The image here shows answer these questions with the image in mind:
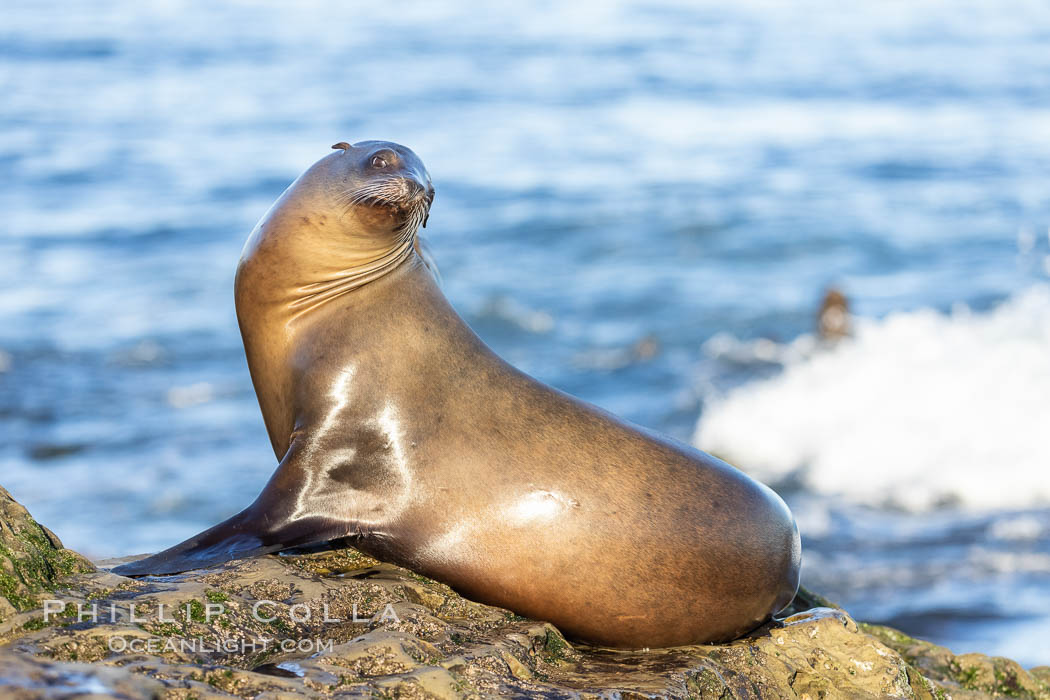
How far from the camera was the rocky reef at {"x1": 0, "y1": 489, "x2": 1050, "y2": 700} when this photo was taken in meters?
2.91

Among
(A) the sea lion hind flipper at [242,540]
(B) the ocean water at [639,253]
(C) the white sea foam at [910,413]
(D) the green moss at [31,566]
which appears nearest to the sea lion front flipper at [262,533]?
(A) the sea lion hind flipper at [242,540]

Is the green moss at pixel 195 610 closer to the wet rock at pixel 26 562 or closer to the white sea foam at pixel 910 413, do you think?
the wet rock at pixel 26 562

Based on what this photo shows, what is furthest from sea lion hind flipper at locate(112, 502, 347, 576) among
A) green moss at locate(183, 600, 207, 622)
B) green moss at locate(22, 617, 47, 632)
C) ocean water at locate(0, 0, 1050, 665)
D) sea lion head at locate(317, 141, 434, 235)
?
ocean water at locate(0, 0, 1050, 665)

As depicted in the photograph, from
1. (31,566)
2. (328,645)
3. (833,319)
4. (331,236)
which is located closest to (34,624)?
(31,566)

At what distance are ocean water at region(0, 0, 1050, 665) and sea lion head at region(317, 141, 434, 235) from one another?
530cm

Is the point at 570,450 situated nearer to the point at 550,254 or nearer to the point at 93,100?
the point at 550,254

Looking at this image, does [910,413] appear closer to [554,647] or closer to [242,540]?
[554,647]

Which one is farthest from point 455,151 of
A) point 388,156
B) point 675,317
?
point 388,156

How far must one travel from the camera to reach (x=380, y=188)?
4.28 meters

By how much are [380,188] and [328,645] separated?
1727 mm

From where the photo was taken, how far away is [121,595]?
132 inches

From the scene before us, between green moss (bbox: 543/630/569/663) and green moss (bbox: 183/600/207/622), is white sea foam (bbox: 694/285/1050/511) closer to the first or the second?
green moss (bbox: 543/630/569/663)

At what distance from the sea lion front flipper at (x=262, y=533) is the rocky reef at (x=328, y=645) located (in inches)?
2.7

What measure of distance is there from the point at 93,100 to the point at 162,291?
15.5 metres
